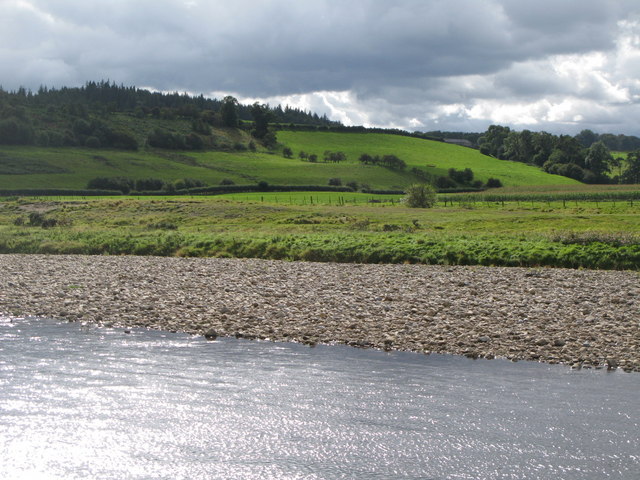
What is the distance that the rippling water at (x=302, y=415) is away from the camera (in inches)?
550

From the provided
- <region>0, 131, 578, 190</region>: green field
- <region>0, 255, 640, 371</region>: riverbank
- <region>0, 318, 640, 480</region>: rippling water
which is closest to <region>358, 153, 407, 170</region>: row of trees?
<region>0, 131, 578, 190</region>: green field

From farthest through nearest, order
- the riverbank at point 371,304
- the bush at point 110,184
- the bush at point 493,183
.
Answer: the bush at point 493,183 → the bush at point 110,184 → the riverbank at point 371,304

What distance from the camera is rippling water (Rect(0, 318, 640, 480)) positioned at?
13969 mm

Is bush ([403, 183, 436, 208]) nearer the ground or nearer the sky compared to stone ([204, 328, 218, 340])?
nearer the sky

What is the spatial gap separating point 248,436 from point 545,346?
10.9 metres

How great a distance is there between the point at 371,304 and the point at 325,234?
25325 millimetres

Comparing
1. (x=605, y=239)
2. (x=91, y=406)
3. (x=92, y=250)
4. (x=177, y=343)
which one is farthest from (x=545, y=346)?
(x=92, y=250)

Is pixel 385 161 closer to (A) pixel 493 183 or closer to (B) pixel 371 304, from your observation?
(A) pixel 493 183

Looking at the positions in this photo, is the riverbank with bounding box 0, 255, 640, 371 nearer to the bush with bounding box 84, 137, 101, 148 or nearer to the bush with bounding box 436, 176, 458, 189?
the bush with bounding box 436, 176, 458, 189

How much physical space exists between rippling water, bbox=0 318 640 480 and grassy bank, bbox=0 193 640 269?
22.3m

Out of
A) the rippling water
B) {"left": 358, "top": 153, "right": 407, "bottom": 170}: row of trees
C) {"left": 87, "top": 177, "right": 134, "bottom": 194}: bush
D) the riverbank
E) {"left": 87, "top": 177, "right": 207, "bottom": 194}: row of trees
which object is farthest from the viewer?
{"left": 358, "top": 153, "right": 407, "bottom": 170}: row of trees

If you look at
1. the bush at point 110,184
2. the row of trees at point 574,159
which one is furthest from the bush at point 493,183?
the bush at point 110,184

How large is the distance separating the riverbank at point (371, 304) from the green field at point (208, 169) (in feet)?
313

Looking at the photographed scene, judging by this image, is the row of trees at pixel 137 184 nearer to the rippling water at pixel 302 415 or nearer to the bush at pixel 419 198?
the bush at pixel 419 198
